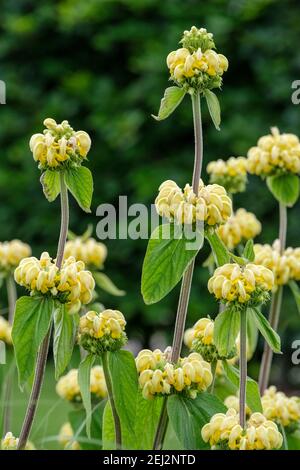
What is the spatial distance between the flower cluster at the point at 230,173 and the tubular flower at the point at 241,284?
0.47 m

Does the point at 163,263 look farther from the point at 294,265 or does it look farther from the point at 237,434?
the point at 294,265

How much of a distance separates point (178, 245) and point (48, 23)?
2.99 m

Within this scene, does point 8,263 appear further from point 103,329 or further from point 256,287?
point 256,287

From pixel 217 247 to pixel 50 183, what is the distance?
21cm

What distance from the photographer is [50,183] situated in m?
1.07

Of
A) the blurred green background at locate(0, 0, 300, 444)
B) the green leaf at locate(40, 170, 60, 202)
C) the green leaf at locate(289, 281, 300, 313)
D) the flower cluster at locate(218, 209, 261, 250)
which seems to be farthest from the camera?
the blurred green background at locate(0, 0, 300, 444)

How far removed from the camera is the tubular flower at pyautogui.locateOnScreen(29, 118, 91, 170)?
100 centimetres

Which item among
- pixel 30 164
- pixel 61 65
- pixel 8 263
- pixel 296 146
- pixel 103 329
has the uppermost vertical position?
pixel 61 65

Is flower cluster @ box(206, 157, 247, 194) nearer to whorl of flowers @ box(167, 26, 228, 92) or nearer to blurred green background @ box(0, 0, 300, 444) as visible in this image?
whorl of flowers @ box(167, 26, 228, 92)

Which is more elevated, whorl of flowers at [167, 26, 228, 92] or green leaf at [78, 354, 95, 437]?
whorl of flowers at [167, 26, 228, 92]

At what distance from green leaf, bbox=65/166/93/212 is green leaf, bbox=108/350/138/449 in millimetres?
178

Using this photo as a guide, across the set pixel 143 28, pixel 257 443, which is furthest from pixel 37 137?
pixel 143 28

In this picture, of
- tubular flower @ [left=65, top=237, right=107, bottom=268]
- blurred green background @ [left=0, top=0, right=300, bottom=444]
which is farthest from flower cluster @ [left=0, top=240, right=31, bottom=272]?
blurred green background @ [left=0, top=0, right=300, bottom=444]
